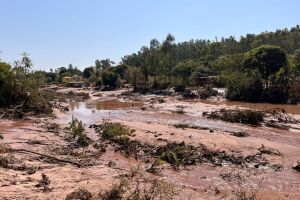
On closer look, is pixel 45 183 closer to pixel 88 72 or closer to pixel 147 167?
pixel 147 167

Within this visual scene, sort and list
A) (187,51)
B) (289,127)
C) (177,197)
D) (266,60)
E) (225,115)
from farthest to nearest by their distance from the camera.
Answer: (187,51)
(266,60)
(225,115)
(289,127)
(177,197)

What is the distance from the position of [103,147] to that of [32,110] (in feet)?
50.9

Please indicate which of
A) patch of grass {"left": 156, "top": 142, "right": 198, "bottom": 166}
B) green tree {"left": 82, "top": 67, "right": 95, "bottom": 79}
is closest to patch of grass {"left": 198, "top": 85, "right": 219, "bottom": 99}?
patch of grass {"left": 156, "top": 142, "right": 198, "bottom": 166}

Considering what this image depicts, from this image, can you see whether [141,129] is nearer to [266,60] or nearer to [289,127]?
[289,127]

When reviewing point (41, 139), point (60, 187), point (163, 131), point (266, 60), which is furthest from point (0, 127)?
point (266, 60)

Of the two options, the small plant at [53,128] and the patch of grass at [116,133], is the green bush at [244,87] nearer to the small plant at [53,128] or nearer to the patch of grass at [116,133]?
the small plant at [53,128]

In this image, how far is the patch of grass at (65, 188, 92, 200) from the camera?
921cm

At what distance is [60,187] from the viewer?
10.4 m

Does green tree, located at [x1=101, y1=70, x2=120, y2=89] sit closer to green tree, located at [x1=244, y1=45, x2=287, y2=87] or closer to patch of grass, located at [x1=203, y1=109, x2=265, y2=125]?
green tree, located at [x1=244, y1=45, x2=287, y2=87]

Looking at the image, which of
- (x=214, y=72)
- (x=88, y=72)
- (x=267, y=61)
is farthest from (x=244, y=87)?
(x=88, y=72)

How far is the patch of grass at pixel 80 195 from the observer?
9.21 m

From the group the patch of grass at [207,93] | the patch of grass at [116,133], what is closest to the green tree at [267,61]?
the patch of grass at [207,93]

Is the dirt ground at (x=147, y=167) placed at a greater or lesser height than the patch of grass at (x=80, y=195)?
Result: lesser

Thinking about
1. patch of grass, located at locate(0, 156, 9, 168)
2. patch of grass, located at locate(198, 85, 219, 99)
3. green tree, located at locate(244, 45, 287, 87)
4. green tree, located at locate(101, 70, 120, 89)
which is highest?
green tree, located at locate(244, 45, 287, 87)
